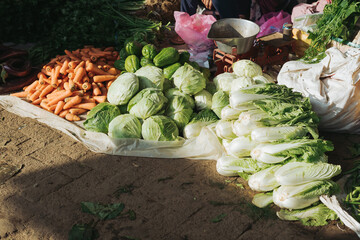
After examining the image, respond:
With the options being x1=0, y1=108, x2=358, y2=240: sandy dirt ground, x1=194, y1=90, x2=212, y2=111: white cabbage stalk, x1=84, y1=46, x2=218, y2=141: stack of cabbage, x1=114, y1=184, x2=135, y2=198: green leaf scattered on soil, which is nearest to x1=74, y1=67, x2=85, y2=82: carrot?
x1=84, y1=46, x2=218, y2=141: stack of cabbage

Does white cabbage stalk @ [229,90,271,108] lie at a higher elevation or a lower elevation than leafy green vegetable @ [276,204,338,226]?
higher

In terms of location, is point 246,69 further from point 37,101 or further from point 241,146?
point 37,101

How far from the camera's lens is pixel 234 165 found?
329 centimetres

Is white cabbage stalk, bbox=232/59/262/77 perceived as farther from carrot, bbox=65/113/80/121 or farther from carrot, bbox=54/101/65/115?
carrot, bbox=54/101/65/115

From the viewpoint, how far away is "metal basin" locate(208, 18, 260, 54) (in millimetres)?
4598

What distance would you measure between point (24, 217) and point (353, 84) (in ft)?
11.7

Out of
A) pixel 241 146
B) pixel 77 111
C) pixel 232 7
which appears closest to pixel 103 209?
pixel 241 146

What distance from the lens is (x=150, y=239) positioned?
2.72 metres

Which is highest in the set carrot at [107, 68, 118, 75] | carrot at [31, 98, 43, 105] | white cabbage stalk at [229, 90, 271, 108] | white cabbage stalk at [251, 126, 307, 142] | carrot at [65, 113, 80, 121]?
white cabbage stalk at [229, 90, 271, 108]

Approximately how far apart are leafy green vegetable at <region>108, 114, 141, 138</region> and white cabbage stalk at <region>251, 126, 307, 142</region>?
139 cm

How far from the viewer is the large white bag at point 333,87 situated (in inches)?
147

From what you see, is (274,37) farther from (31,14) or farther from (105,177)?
(31,14)

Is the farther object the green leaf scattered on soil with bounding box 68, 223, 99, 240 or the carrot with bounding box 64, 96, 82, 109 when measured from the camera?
the carrot with bounding box 64, 96, 82, 109

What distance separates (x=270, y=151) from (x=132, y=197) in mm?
1335
